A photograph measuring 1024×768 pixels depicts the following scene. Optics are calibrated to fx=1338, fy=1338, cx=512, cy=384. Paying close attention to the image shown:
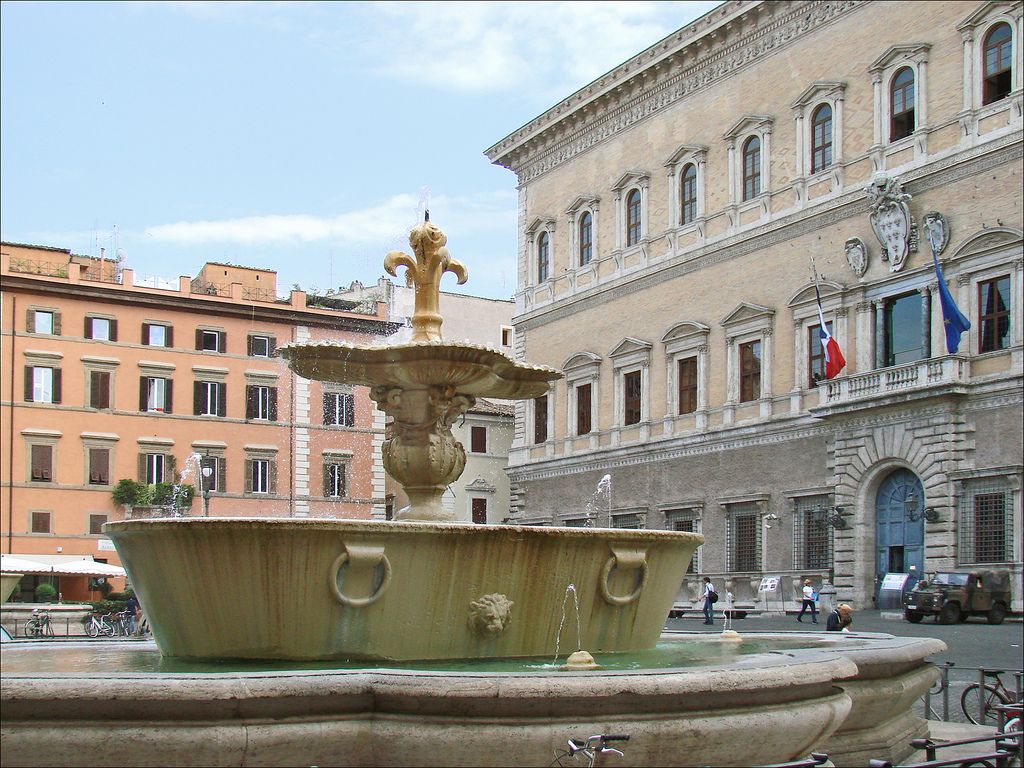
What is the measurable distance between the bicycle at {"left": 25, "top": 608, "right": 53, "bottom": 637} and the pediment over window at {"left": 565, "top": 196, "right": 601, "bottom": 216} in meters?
19.6

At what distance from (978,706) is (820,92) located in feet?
70.8

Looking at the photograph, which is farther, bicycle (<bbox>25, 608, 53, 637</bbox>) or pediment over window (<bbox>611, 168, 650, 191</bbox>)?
Result: pediment over window (<bbox>611, 168, 650, 191</bbox>)

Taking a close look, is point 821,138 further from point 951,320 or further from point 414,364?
point 414,364

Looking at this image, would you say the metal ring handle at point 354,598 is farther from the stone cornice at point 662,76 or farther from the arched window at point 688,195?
the arched window at point 688,195

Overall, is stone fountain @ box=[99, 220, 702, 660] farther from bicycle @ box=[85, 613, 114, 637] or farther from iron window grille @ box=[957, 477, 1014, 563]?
iron window grille @ box=[957, 477, 1014, 563]

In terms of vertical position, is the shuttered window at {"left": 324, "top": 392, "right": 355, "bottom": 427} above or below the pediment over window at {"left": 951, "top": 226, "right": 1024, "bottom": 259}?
below

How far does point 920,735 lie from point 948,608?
16852 millimetres

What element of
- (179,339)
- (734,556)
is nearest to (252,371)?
(179,339)

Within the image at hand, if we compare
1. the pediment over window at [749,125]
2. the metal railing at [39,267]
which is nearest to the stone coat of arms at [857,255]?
the pediment over window at [749,125]

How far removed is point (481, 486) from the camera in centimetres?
5125

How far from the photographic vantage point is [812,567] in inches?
1141

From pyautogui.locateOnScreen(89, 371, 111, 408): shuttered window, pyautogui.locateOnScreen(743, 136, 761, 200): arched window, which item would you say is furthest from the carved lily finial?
pyautogui.locateOnScreen(89, 371, 111, 408): shuttered window

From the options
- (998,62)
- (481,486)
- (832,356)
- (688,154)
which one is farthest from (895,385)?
(481,486)

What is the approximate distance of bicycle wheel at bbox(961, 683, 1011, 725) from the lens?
9750mm
